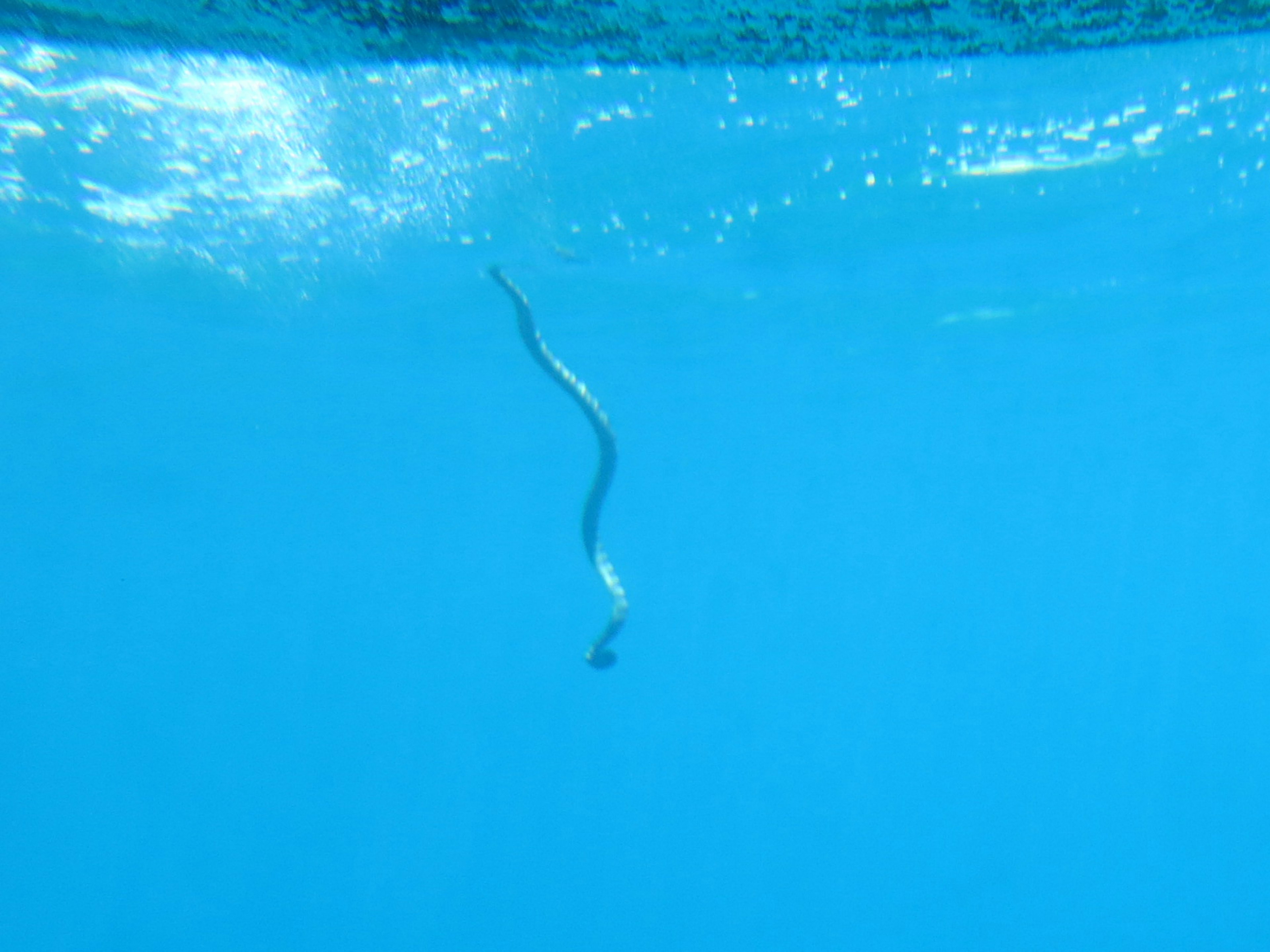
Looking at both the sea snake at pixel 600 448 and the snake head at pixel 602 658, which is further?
the sea snake at pixel 600 448

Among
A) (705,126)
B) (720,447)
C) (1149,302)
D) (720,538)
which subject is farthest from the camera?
(720,538)

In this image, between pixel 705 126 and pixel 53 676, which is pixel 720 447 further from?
pixel 53 676

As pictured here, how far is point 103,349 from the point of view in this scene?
21016 millimetres

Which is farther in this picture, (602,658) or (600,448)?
(600,448)

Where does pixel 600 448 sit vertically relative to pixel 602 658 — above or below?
above

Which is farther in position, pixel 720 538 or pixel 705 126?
pixel 720 538

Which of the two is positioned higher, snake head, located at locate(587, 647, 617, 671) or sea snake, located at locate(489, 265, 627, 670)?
sea snake, located at locate(489, 265, 627, 670)

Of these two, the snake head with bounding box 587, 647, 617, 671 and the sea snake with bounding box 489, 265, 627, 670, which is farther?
the sea snake with bounding box 489, 265, 627, 670

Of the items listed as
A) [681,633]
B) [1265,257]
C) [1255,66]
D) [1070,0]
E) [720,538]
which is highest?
[681,633]

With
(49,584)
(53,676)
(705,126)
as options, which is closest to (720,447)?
(705,126)

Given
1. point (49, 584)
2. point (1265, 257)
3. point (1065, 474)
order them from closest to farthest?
point (1265, 257) < point (1065, 474) < point (49, 584)

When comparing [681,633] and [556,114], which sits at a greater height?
[681,633]

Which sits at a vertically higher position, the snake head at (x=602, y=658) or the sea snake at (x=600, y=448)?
the sea snake at (x=600, y=448)

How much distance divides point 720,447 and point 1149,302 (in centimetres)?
1402
